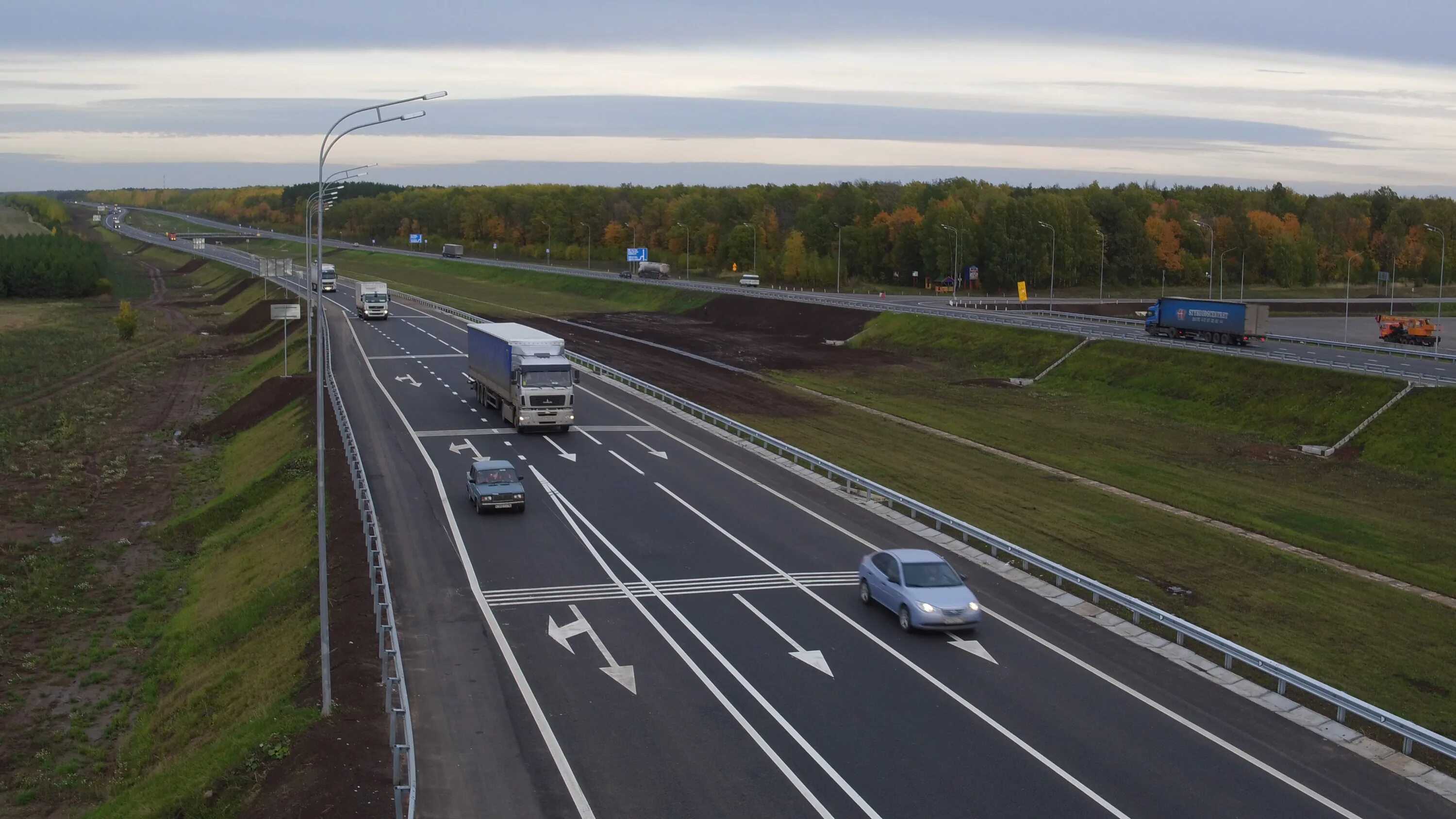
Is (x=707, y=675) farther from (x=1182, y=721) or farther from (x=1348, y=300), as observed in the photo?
(x=1348, y=300)

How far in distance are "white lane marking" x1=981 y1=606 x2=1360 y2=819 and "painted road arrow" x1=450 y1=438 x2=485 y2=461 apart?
22.1 metres

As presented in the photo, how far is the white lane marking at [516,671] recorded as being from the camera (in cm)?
1759

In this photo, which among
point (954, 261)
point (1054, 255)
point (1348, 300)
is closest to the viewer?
point (1348, 300)

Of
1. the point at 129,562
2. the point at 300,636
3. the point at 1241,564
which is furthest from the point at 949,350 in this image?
the point at 300,636

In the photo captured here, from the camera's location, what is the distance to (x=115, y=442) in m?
59.8

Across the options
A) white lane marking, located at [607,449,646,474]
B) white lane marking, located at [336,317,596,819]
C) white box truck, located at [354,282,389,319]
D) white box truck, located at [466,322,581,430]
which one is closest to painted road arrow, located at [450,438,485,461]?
white lane marking, located at [336,317,596,819]

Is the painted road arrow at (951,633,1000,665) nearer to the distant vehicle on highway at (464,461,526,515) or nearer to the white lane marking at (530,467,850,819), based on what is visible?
the white lane marking at (530,467,850,819)

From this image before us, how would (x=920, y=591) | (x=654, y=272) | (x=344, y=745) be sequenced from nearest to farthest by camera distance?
(x=344, y=745) < (x=920, y=591) < (x=654, y=272)

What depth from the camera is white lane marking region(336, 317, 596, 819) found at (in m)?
17.6

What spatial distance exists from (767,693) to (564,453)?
76.7 ft

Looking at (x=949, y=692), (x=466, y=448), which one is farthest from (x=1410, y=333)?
(x=949, y=692)

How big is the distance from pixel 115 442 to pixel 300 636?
4050 cm

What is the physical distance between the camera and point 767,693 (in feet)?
71.1

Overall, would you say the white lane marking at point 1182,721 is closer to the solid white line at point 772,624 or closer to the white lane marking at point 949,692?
the white lane marking at point 949,692
